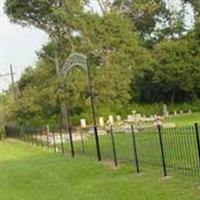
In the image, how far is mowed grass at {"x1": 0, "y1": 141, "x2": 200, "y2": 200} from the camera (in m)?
14.4

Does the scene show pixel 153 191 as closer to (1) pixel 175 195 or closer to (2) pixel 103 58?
(1) pixel 175 195

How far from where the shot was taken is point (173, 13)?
79688 mm

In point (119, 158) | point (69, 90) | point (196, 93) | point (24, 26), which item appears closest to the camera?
point (119, 158)

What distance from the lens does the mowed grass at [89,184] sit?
1439 centimetres

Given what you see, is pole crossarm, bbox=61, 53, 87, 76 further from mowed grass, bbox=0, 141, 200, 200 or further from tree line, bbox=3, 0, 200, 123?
tree line, bbox=3, 0, 200, 123

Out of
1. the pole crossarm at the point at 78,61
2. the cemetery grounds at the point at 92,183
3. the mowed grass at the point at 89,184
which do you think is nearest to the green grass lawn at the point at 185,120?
the pole crossarm at the point at 78,61

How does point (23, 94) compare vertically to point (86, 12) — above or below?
below

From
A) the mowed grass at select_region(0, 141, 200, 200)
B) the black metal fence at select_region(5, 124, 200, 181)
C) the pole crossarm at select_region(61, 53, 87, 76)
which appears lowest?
the mowed grass at select_region(0, 141, 200, 200)

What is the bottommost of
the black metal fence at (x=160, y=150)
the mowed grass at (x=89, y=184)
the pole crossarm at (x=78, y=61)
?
the mowed grass at (x=89, y=184)

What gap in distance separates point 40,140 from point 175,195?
27.3m

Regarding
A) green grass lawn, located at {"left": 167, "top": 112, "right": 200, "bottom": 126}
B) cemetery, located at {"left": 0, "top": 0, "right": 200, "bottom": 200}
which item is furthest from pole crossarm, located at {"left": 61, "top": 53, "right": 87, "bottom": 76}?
green grass lawn, located at {"left": 167, "top": 112, "right": 200, "bottom": 126}

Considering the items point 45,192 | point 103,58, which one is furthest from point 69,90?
point 45,192

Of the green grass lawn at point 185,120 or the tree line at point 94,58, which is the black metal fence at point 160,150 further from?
the tree line at point 94,58

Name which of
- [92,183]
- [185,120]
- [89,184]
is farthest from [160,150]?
[185,120]
